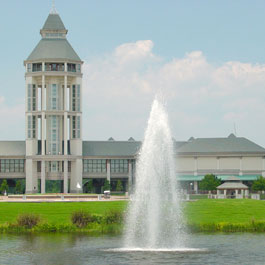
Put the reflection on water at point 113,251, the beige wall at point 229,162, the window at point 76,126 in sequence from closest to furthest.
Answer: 1. the reflection on water at point 113,251
2. the beige wall at point 229,162
3. the window at point 76,126

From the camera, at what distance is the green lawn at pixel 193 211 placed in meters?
51.4

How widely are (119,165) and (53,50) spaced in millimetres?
24117

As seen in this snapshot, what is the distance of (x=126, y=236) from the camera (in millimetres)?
41750

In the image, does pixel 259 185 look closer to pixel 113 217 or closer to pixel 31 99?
pixel 31 99

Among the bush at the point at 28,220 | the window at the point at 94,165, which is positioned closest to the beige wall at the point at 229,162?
the window at the point at 94,165

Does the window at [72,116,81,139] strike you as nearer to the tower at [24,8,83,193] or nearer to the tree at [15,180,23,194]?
the tower at [24,8,83,193]

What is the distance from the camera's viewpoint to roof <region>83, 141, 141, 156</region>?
410 ft

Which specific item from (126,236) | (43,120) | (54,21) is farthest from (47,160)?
(126,236)

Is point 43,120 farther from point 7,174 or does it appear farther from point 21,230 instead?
point 21,230

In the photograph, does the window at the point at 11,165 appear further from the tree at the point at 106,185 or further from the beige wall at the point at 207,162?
the beige wall at the point at 207,162

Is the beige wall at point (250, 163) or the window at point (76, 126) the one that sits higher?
the window at point (76, 126)

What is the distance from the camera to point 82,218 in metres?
48.0

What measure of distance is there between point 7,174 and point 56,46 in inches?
948

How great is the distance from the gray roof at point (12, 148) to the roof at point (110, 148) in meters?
11.1
